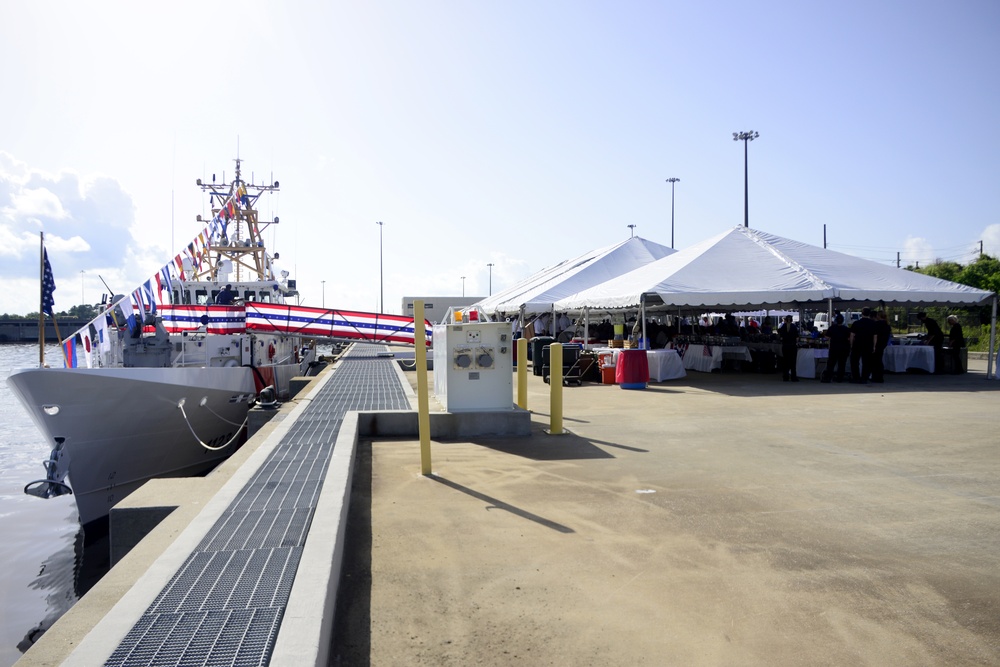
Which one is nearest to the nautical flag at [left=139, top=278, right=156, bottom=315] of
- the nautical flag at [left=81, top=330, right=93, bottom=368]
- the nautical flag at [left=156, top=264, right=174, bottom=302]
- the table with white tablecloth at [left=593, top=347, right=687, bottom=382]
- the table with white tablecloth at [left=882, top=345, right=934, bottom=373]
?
the nautical flag at [left=156, top=264, right=174, bottom=302]

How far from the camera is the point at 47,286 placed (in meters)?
10.7

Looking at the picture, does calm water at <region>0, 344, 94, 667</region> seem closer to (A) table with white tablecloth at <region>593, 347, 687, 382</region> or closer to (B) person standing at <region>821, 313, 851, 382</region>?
(A) table with white tablecloth at <region>593, 347, 687, 382</region>

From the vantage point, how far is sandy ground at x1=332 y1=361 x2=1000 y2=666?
3.43 meters

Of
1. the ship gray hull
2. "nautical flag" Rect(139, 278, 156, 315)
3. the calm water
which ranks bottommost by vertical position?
the calm water

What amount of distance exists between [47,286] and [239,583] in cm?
948

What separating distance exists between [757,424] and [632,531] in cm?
570

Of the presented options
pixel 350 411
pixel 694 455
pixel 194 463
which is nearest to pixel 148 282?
pixel 194 463

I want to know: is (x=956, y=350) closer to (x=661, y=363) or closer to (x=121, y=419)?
(x=661, y=363)

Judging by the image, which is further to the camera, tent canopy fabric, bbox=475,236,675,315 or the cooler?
tent canopy fabric, bbox=475,236,675,315

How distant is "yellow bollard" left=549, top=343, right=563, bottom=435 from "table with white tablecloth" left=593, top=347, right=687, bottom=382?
277 inches

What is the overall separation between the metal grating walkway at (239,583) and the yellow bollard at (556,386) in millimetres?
3551

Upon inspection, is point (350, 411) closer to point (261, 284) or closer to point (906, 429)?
point (906, 429)

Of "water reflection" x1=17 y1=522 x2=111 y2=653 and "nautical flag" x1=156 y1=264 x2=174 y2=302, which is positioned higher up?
"nautical flag" x1=156 y1=264 x2=174 y2=302

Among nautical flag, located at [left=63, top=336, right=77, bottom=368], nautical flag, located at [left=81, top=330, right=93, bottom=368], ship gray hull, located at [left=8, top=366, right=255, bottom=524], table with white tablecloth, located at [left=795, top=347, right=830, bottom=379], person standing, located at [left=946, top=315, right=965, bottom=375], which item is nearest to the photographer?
ship gray hull, located at [left=8, top=366, right=255, bottom=524]
